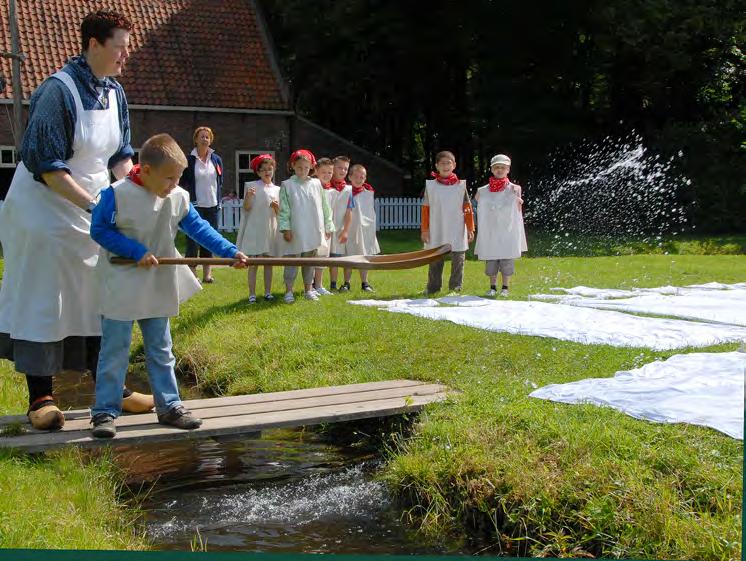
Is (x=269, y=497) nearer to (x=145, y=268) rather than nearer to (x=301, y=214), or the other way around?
(x=145, y=268)

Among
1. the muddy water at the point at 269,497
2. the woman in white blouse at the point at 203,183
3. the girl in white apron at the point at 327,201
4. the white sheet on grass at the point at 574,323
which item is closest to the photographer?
the muddy water at the point at 269,497

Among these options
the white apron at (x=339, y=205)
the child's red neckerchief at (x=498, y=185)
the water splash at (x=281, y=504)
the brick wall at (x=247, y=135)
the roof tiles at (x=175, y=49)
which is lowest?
the water splash at (x=281, y=504)

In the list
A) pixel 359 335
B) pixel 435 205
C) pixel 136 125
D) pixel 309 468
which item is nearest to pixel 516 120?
pixel 136 125

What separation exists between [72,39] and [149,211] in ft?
75.3

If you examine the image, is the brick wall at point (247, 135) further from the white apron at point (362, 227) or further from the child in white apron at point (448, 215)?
the child in white apron at point (448, 215)

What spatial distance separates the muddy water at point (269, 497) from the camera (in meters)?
4.90

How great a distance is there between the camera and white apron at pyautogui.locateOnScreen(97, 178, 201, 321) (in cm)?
508

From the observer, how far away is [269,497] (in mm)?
5527

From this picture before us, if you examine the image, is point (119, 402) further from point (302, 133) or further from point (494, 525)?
point (302, 133)

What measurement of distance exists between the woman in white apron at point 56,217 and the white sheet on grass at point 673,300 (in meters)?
6.03

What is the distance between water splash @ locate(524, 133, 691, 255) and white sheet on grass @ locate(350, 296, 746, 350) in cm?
1215

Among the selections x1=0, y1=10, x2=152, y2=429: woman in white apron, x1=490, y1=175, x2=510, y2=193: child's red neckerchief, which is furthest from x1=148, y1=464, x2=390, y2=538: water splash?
x1=490, y1=175, x2=510, y2=193: child's red neckerchief

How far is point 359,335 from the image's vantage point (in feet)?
27.6

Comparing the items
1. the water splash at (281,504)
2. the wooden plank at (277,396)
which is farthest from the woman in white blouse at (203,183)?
the water splash at (281,504)
